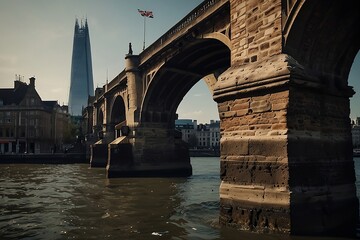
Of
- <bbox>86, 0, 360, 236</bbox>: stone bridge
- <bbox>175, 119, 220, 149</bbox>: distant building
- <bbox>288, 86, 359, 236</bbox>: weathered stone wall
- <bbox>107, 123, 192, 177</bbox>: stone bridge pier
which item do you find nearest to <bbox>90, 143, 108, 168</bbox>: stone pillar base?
<bbox>107, 123, 192, 177</bbox>: stone bridge pier

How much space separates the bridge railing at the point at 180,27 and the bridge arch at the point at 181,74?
3.94 ft

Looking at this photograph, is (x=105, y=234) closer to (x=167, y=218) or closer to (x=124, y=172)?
(x=167, y=218)

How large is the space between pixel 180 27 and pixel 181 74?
5356mm

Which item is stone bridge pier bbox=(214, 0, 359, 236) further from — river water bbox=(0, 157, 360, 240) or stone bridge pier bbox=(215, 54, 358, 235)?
river water bbox=(0, 157, 360, 240)

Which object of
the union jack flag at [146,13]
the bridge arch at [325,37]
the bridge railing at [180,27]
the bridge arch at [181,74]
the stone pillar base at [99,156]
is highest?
the union jack flag at [146,13]

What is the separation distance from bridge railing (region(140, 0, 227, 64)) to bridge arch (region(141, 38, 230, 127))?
1.20 metres

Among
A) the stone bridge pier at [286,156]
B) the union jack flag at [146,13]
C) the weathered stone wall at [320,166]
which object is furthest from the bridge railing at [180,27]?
the weathered stone wall at [320,166]

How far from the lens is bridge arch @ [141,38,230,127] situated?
2302 centimetres

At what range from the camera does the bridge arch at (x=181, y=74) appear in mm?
23016

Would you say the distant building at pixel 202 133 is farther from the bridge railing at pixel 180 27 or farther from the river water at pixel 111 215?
the river water at pixel 111 215

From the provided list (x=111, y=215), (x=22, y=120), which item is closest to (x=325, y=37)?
Answer: (x=111, y=215)

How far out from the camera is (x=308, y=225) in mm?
9031

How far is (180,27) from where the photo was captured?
909 inches

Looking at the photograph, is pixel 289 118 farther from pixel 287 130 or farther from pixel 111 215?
pixel 111 215
